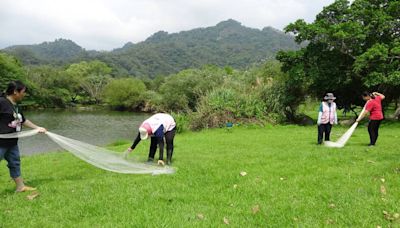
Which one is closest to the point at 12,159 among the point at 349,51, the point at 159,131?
the point at 159,131

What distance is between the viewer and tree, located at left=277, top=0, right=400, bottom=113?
977 inches

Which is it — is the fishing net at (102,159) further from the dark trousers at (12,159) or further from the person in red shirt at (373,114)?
the person in red shirt at (373,114)

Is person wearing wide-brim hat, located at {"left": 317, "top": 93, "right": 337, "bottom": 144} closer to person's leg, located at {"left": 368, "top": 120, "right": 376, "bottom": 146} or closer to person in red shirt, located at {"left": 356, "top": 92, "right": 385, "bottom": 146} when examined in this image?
person in red shirt, located at {"left": 356, "top": 92, "right": 385, "bottom": 146}

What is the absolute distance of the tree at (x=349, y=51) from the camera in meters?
24.8

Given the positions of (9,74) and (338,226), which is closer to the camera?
(338,226)

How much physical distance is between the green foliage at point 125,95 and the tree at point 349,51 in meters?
68.1

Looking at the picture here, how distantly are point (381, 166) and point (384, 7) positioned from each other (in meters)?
22.7

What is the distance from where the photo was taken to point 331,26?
85.9ft

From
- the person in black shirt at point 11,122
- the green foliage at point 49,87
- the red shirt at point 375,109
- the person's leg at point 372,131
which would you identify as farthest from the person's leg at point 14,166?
the green foliage at point 49,87

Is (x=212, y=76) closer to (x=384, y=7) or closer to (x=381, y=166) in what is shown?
(x=384, y=7)

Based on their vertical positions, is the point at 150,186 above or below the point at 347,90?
below

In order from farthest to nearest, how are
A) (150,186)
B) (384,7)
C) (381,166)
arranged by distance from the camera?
1. (384,7)
2. (381,166)
3. (150,186)

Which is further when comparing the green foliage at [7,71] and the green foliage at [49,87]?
the green foliage at [49,87]

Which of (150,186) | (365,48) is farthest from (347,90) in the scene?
(150,186)
